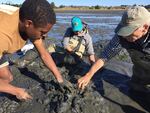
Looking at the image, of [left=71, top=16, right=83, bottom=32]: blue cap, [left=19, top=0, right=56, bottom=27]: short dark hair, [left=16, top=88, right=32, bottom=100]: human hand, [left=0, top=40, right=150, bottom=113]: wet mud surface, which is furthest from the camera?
[left=71, top=16, right=83, bottom=32]: blue cap

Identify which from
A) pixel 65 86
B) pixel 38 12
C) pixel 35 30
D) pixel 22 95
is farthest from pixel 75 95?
pixel 38 12

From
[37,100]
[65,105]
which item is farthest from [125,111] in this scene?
[37,100]

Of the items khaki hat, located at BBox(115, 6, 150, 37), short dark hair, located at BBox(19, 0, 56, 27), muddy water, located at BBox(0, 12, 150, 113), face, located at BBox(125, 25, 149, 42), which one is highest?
short dark hair, located at BBox(19, 0, 56, 27)

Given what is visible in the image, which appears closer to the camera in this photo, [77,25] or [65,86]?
[65,86]

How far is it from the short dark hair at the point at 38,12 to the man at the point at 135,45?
1.04m

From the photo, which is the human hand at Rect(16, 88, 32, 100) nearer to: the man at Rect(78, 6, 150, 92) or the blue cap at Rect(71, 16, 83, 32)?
the man at Rect(78, 6, 150, 92)

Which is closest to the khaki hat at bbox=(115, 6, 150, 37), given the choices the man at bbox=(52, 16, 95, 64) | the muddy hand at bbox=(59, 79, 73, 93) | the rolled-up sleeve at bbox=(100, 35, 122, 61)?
the rolled-up sleeve at bbox=(100, 35, 122, 61)

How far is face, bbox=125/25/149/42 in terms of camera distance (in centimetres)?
494

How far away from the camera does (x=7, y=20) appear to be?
14.4 feet

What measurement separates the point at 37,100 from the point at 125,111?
1.22 meters

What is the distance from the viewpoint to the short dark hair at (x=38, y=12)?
14.0ft

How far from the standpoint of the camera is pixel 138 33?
498 cm

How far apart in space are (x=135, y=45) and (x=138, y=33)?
1.65 feet

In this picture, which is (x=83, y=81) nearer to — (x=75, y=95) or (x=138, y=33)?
(x=75, y=95)
